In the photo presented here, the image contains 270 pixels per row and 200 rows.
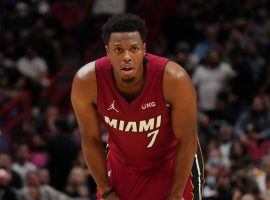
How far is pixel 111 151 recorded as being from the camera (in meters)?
4.75

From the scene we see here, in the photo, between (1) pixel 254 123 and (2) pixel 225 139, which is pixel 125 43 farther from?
(1) pixel 254 123

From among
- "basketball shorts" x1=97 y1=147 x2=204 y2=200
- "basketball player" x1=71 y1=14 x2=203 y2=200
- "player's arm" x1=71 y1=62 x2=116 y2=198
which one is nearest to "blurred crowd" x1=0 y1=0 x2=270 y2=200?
"basketball shorts" x1=97 y1=147 x2=204 y2=200

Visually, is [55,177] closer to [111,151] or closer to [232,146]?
[232,146]

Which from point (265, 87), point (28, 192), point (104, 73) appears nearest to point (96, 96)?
point (104, 73)

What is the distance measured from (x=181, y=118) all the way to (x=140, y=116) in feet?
0.80

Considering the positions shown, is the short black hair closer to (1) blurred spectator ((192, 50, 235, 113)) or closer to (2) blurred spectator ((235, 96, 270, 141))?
(2) blurred spectator ((235, 96, 270, 141))

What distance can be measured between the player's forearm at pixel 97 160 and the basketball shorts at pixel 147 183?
155mm

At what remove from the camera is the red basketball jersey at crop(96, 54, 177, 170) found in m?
4.35

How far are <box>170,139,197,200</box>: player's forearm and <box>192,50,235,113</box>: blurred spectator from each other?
6.30 meters

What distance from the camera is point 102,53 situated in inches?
499

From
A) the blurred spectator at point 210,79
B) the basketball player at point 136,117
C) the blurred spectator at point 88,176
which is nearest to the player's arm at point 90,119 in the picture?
the basketball player at point 136,117

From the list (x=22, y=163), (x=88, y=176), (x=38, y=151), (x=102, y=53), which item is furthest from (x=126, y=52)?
(x=102, y=53)

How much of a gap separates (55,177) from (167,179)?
14.8 feet

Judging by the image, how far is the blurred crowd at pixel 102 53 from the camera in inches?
328
